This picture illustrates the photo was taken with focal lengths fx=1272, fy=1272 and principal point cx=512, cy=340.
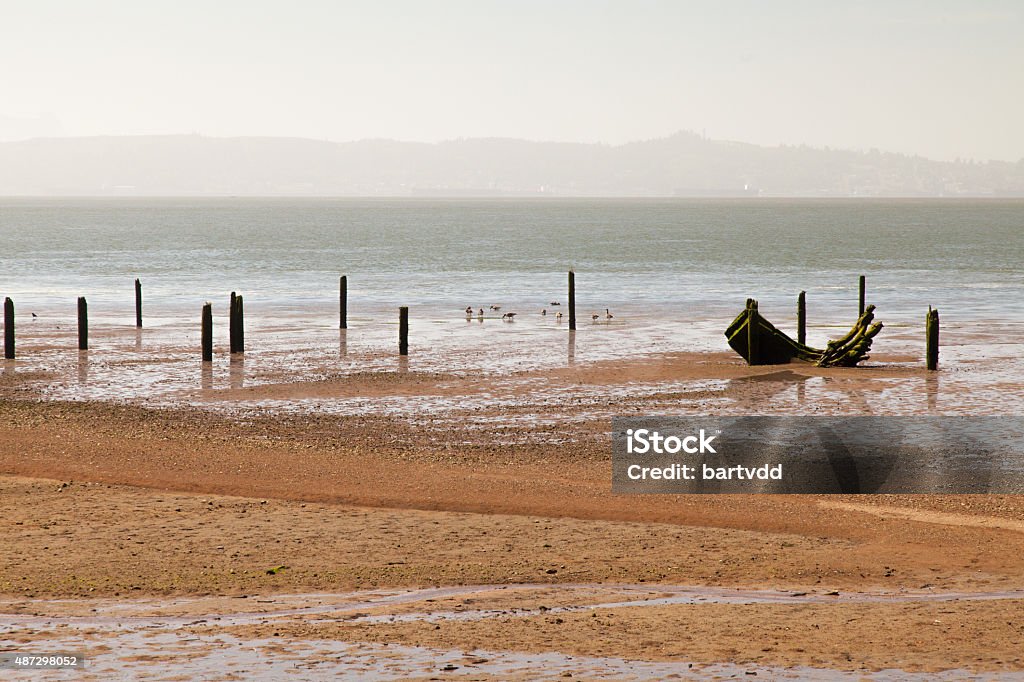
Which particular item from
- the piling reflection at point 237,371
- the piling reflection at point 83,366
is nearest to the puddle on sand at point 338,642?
the piling reflection at point 237,371

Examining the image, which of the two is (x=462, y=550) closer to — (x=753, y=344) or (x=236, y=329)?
(x=753, y=344)

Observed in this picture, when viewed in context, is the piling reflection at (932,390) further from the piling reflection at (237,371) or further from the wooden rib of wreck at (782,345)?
the piling reflection at (237,371)

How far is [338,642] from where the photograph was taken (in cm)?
1062

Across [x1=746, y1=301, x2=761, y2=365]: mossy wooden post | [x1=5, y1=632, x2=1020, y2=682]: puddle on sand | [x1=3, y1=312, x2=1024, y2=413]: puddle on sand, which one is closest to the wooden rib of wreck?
[x1=746, y1=301, x2=761, y2=365]: mossy wooden post

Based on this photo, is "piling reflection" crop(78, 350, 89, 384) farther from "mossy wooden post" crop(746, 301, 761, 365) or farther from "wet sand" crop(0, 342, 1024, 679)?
"mossy wooden post" crop(746, 301, 761, 365)

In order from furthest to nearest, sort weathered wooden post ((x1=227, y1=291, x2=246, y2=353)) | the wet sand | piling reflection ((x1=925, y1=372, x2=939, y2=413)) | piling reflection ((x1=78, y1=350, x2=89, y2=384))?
weathered wooden post ((x1=227, y1=291, x2=246, y2=353)) → piling reflection ((x1=78, y1=350, x2=89, y2=384)) → piling reflection ((x1=925, y1=372, x2=939, y2=413)) → the wet sand

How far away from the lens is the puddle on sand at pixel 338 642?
9789 millimetres

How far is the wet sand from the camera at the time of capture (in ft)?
35.0

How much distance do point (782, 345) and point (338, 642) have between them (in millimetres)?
23956

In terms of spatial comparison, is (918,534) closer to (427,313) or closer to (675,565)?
(675,565)

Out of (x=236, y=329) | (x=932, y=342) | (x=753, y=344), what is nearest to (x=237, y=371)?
(x=236, y=329)

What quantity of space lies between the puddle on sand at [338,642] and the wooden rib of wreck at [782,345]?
67.3ft

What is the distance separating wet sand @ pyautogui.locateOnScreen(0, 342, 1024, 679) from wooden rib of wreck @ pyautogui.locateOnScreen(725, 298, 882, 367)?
984cm

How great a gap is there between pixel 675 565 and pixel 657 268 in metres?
77.6
